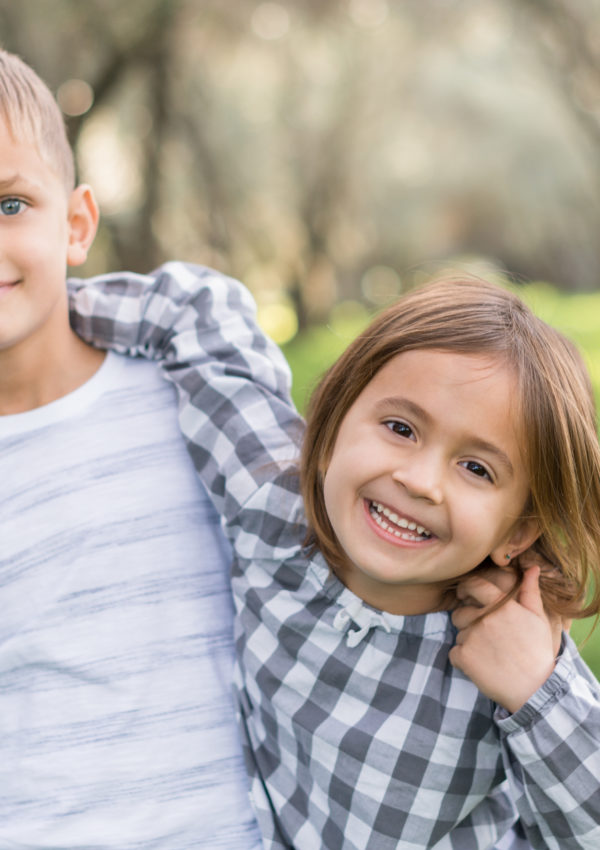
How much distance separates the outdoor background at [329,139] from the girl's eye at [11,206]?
1.77 meters

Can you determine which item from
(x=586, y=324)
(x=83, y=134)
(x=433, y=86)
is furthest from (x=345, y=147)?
(x=586, y=324)

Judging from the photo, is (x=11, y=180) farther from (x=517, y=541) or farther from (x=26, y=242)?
(x=517, y=541)

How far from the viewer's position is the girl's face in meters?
1.33

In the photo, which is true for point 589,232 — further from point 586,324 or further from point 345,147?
point 586,324

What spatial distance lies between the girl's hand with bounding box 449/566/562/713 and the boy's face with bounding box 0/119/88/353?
→ 0.89m

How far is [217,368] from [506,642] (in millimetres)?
701

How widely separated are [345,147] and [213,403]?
32.7 feet


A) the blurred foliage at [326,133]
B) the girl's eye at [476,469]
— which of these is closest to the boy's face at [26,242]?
the girl's eye at [476,469]

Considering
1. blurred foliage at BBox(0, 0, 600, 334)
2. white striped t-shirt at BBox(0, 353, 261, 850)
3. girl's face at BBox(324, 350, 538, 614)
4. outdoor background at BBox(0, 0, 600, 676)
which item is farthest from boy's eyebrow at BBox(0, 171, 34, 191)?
blurred foliage at BBox(0, 0, 600, 334)

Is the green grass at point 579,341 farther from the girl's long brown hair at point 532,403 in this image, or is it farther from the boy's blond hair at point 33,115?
the boy's blond hair at point 33,115

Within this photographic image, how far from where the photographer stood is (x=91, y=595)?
1.64 m

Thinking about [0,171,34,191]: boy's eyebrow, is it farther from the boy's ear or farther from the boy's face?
the boy's ear

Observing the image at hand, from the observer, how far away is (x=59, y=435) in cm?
171

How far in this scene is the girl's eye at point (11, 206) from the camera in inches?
63.3
